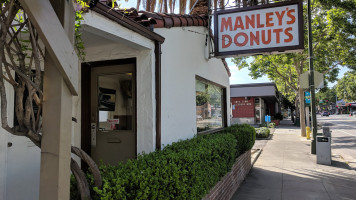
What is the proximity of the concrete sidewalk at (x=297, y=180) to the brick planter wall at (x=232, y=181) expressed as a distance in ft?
0.51

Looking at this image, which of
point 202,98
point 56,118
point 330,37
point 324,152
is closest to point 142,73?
point 56,118

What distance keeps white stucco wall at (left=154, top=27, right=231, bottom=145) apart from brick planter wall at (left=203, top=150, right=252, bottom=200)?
1.05 metres

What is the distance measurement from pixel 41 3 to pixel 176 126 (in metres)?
3.27

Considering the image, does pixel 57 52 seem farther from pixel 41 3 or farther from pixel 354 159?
pixel 354 159

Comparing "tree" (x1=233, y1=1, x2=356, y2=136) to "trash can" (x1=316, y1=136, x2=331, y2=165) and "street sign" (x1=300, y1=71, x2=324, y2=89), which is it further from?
"trash can" (x1=316, y1=136, x2=331, y2=165)

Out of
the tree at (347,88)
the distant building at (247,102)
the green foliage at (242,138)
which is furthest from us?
the tree at (347,88)

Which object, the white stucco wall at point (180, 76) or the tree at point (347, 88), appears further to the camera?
the tree at point (347, 88)

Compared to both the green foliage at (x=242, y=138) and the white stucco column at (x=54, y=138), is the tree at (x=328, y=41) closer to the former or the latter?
the green foliage at (x=242, y=138)

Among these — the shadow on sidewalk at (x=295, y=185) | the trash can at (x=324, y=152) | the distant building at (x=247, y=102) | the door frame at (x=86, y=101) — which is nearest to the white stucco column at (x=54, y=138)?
the door frame at (x=86, y=101)

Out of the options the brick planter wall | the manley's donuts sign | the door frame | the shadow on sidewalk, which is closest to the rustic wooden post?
the brick planter wall

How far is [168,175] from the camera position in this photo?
2646mm

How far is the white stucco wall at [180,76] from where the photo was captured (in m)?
4.21

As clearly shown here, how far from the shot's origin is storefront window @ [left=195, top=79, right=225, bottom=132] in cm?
584

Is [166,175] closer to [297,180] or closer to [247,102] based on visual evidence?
[297,180]
